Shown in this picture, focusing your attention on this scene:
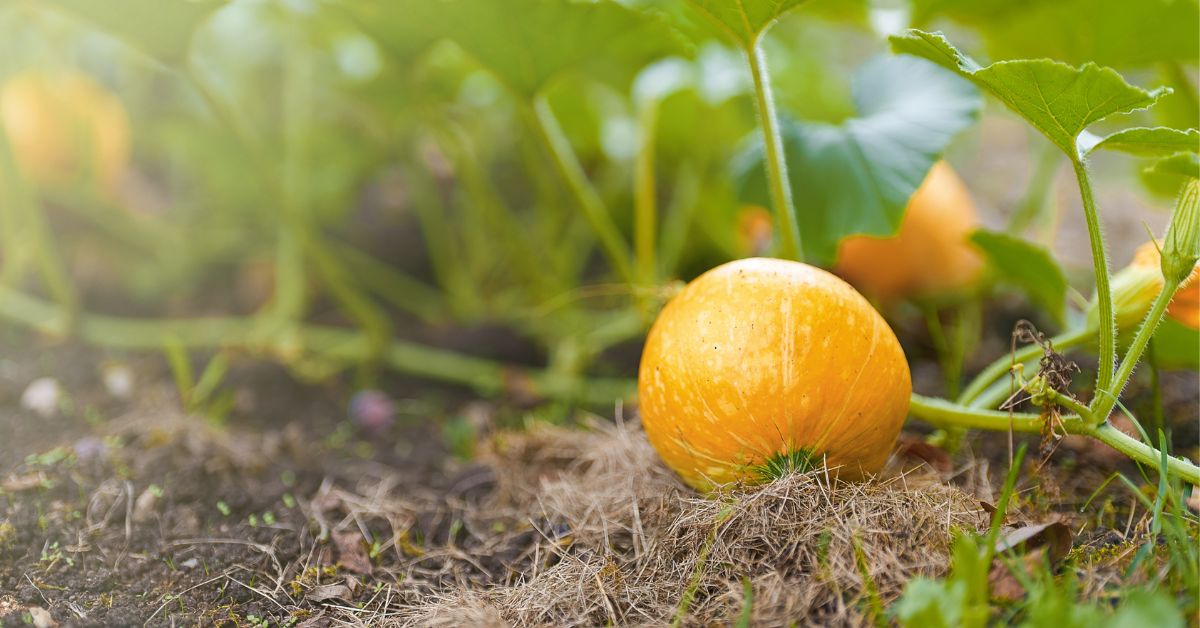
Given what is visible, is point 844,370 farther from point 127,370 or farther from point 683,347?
point 127,370

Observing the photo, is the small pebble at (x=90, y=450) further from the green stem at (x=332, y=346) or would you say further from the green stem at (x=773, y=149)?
the green stem at (x=773, y=149)

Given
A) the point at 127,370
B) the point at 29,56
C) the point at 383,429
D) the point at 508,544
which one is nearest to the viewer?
the point at 508,544

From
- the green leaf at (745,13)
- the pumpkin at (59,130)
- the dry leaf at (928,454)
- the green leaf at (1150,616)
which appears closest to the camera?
the green leaf at (1150,616)

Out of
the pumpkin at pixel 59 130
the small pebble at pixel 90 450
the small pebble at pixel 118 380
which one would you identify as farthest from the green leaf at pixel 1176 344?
the pumpkin at pixel 59 130

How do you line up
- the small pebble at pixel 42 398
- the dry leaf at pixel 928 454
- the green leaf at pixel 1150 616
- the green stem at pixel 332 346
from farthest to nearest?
the green stem at pixel 332 346
the small pebble at pixel 42 398
the dry leaf at pixel 928 454
the green leaf at pixel 1150 616

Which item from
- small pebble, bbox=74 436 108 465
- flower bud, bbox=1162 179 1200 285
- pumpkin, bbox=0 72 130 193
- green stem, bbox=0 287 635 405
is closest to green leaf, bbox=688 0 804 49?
flower bud, bbox=1162 179 1200 285

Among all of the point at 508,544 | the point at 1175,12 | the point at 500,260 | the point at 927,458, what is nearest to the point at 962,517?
the point at 927,458

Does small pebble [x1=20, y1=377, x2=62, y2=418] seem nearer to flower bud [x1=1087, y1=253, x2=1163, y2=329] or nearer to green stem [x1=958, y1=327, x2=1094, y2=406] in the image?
green stem [x1=958, y1=327, x2=1094, y2=406]
